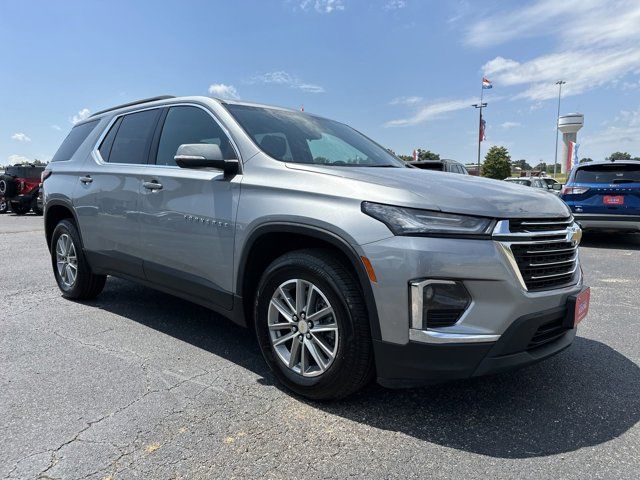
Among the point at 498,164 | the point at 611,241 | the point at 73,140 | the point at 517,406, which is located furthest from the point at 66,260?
the point at 498,164

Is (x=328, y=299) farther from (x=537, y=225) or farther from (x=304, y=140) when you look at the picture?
(x=304, y=140)

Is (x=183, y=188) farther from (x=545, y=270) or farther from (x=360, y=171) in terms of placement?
(x=545, y=270)

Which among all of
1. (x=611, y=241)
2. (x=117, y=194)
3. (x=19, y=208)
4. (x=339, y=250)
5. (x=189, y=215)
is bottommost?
(x=611, y=241)

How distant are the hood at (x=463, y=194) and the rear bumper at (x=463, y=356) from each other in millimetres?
552

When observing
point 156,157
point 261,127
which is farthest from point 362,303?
point 156,157

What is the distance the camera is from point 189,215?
342 centimetres

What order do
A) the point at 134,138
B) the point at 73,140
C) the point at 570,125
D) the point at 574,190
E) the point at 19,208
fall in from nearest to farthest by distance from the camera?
the point at 134,138
the point at 73,140
the point at 574,190
the point at 19,208
the point at 570,125

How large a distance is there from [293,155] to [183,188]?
0.85 meters

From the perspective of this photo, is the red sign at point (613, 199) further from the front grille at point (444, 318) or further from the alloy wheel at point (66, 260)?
the alloy wheel at point (66, 260)

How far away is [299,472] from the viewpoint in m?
2.17

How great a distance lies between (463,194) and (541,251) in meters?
0.50

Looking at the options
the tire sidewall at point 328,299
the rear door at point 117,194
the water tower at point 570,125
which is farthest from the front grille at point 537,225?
the water tower at point 570,125

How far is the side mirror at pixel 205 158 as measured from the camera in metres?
3.10

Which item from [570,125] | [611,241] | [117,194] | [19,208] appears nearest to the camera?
[117,194]
